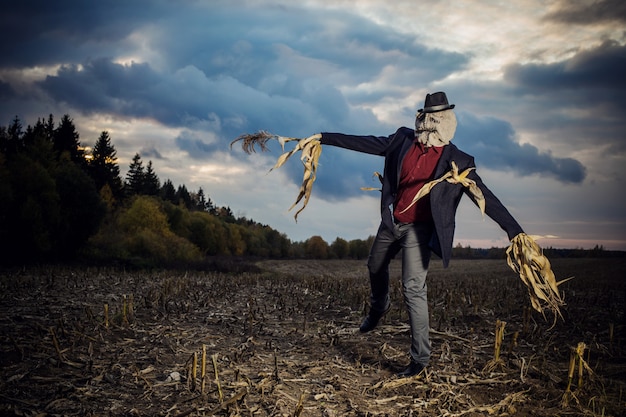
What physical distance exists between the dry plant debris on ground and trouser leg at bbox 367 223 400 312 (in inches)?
23.8

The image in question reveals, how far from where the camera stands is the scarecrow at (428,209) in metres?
4.84

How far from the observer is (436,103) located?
4980 mm

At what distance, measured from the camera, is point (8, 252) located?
28.0m

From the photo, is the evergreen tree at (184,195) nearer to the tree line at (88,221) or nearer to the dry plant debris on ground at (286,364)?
the tree line at (88,221)

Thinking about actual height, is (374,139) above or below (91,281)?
above

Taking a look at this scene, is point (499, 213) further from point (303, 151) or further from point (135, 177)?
point (135, 177)

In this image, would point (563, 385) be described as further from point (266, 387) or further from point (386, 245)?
point (266, 387)

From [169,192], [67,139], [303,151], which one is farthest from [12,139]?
[303,151]

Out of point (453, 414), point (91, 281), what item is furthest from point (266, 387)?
point (91, 281)

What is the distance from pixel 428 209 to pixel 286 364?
2337 mm

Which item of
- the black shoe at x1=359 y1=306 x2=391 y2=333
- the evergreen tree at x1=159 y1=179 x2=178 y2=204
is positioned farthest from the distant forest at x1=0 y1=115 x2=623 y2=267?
the black shoe at x1=359 y1=306 x2=391 y2=333

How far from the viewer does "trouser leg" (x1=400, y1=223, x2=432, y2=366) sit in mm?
4914

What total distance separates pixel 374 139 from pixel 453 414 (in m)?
2.91

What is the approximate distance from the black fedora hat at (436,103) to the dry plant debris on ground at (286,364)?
8.93ft
